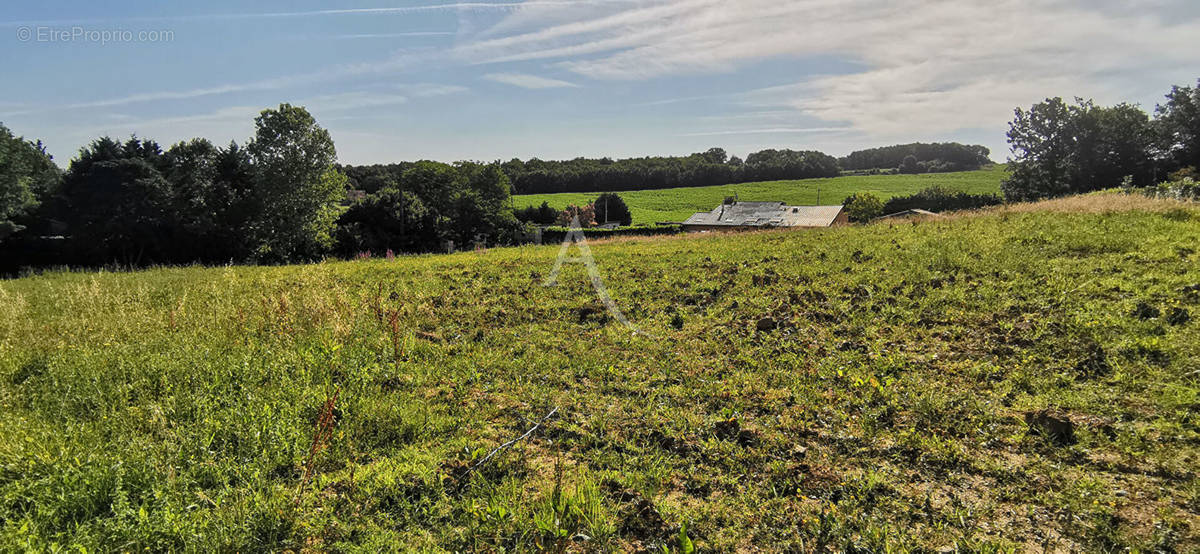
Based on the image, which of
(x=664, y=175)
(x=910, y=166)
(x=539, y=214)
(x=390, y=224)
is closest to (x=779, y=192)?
(x=664, y=175)

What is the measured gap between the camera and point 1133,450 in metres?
4.17

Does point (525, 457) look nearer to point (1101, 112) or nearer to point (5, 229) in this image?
point (5, 229)

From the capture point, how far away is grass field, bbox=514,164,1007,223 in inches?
2859

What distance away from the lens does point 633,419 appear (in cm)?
523

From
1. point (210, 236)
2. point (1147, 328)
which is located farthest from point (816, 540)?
point (210, 236)

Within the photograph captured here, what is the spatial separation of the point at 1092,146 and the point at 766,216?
3299 centimetres

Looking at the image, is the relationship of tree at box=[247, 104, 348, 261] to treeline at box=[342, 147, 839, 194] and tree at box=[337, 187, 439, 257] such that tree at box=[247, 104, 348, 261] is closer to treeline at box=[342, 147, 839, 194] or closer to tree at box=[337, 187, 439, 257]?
tree at box=[337, 187, 439, 257]

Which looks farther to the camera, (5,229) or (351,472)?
Result: (5,229)

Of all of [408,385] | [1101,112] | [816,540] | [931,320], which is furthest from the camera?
[1101,112]

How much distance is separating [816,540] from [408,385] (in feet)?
15.1

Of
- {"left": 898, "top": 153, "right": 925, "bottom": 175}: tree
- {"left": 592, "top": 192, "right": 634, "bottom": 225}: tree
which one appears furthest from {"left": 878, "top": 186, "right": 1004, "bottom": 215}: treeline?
{"left": 898, "top": 153, "right": 925, "bottom": 175}: tree

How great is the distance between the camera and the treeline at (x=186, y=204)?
31156 millimetres

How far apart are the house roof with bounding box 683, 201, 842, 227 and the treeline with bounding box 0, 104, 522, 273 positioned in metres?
33.1

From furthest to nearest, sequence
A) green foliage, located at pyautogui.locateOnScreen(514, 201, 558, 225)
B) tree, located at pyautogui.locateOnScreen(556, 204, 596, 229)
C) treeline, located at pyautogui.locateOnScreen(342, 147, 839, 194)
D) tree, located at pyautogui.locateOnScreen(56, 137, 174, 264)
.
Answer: treeline, located at pyautogui.locateOnScreen(342, 147, 839, 194), green foliage, located at pyautogui.locateOnScreen(514, 201, 558, 225), tree, located at pyautogui.locateOnScreen(556, 204, 596, 229), tree, located at pyautogui.locateOnScreen(56, 137, 174, 264)
